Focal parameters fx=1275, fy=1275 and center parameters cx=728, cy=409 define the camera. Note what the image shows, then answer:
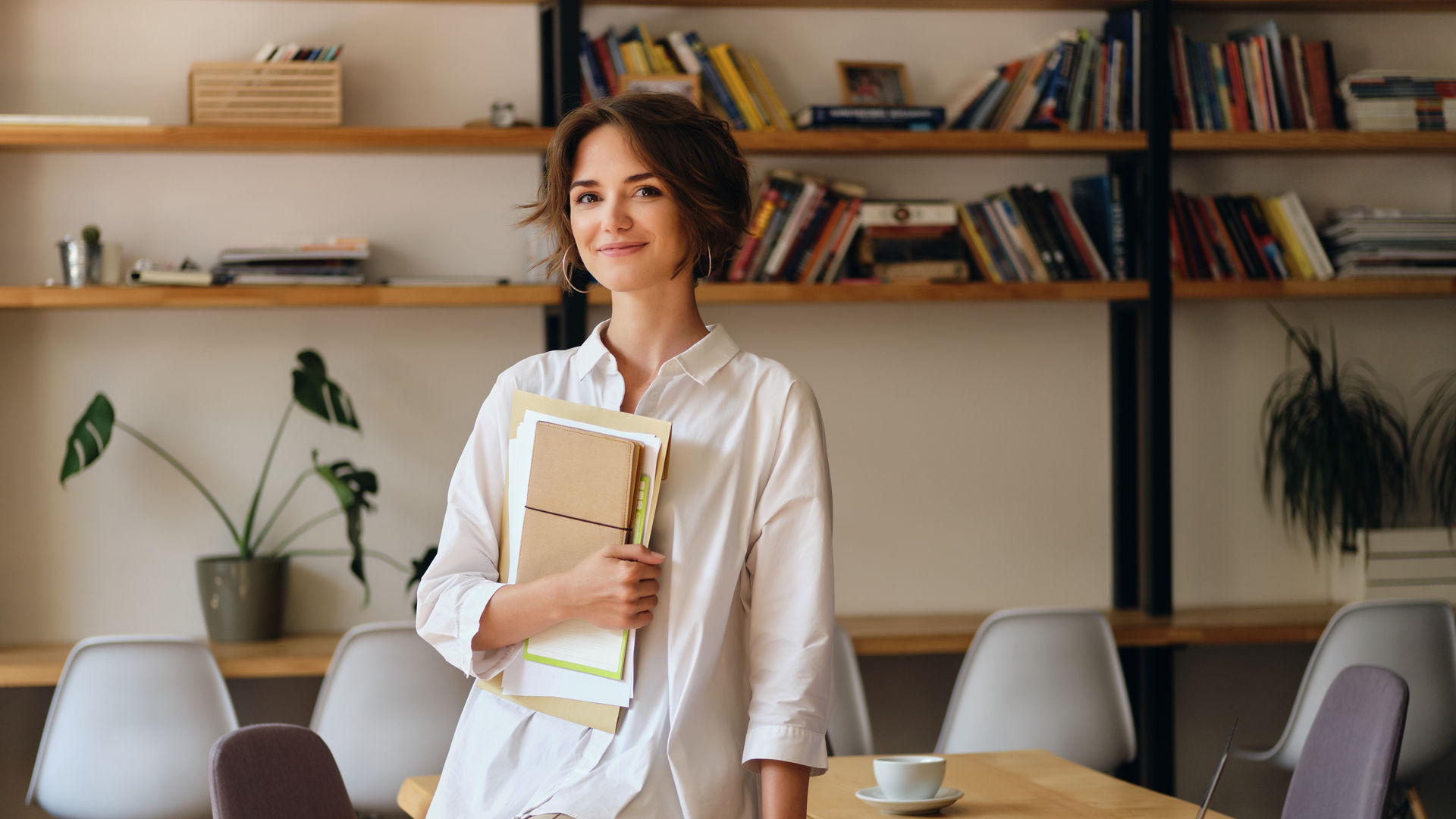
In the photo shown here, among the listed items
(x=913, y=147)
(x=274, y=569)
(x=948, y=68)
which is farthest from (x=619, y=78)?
(x=274, y=569)

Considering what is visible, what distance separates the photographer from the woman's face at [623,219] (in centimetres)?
123

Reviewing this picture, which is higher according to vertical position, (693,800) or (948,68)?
(948,68)

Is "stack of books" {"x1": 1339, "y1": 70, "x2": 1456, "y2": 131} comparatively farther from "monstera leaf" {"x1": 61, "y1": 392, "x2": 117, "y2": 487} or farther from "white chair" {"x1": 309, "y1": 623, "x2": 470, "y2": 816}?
"monstera leaf" {"x1": 61, "y1": 392, "x2": 117, "y2": 487}

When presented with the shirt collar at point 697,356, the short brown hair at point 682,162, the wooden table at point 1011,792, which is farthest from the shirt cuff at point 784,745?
the wooden table at point 1011,792

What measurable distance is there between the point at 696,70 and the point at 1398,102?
199 centimetres

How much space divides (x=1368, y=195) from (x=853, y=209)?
1.66 meters

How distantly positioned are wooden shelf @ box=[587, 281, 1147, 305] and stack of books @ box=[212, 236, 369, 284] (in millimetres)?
613

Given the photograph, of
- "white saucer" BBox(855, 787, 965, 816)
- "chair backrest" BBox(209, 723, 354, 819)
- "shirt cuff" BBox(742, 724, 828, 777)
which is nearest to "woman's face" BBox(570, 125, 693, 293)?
"shirt cuff" BBox(742, 724, 828, 777)

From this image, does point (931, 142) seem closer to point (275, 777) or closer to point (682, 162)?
point (682, 162)

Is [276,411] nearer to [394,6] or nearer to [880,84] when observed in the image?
[394,6]

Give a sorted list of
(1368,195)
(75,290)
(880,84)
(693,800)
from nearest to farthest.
→ (693,800) → (75,290) → (880,84) → (1368,195)

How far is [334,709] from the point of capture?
282cm

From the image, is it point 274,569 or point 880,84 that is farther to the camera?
point 880,84

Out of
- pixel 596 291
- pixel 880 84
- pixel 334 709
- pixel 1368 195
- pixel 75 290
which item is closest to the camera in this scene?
pixel 334 709
